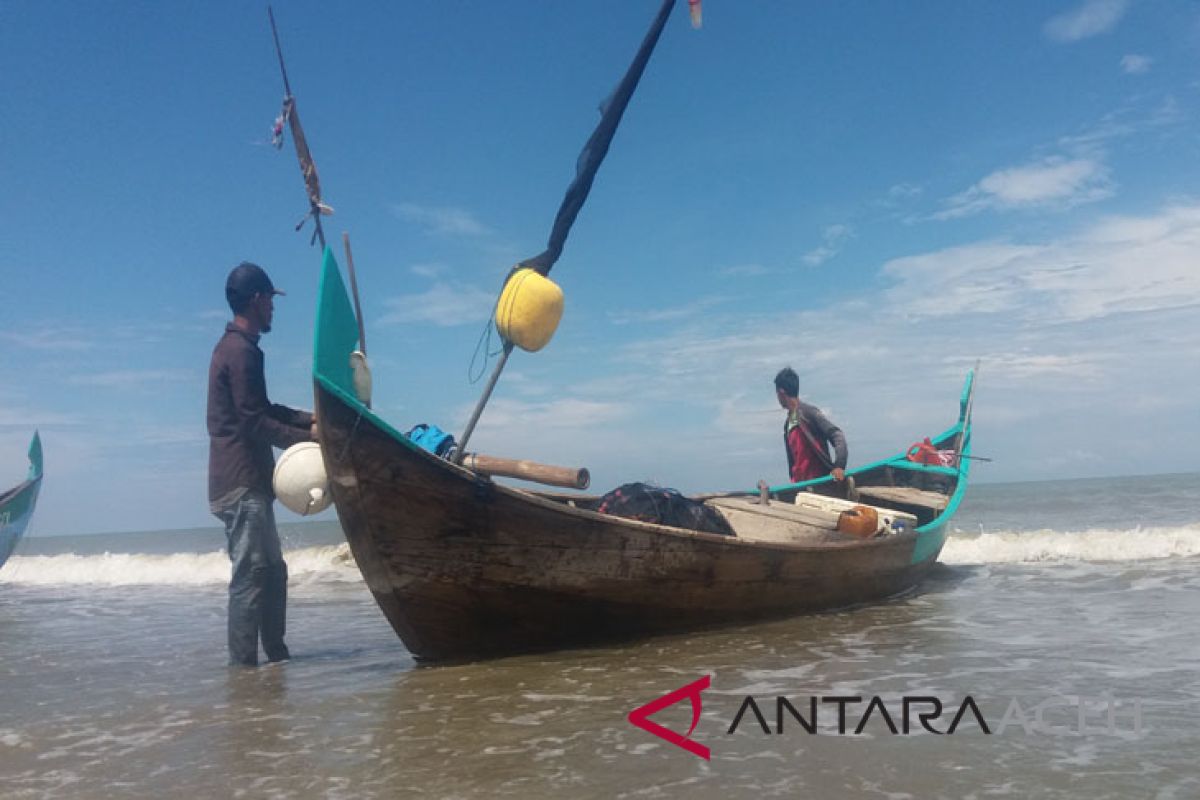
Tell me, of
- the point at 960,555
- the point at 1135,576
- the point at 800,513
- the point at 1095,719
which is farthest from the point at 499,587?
the point at 960,555

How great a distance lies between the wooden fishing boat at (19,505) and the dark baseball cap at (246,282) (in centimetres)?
1364

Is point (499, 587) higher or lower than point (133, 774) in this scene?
higher

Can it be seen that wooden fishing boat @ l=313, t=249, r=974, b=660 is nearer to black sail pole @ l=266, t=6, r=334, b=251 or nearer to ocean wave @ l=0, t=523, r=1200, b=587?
black sail pole @ l=266, t=6, r=334, b=251

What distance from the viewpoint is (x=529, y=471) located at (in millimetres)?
4848

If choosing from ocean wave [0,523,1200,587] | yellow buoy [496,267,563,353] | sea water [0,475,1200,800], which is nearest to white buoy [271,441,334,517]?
sea water [0,475,1200,800]

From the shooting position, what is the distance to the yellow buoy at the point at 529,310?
201 inches

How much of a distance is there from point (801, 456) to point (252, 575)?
6402mm

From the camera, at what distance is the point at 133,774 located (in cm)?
333

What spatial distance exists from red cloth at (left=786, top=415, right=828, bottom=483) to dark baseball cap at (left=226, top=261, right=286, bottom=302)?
5.98 metres

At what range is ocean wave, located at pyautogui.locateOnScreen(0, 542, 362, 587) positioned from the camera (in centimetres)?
1612

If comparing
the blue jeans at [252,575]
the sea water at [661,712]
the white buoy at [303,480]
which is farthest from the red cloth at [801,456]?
the blue jeans at [252,575]

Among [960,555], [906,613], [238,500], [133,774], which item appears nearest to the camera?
[133,774]

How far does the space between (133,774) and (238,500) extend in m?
1.81

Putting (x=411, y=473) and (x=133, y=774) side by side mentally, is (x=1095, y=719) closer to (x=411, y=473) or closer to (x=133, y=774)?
(x=411, y=473)
